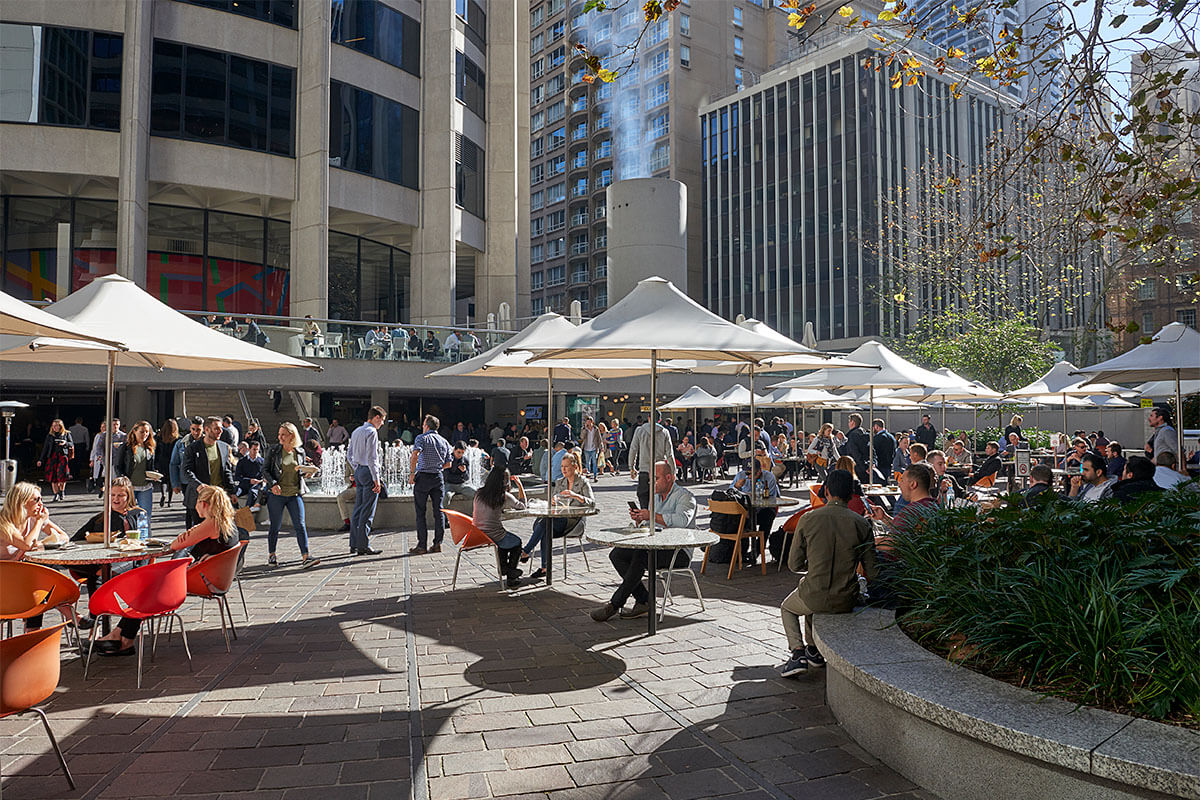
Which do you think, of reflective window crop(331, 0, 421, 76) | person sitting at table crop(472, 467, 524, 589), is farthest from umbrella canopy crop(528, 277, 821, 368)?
reflective window crop(331, 0, 421, 76)

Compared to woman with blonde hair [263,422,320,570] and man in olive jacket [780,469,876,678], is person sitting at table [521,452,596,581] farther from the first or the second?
man in olive jacket [780,469,876,678]

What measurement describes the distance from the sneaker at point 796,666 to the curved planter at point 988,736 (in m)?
0.78

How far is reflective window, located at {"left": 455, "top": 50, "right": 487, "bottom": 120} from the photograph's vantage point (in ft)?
102

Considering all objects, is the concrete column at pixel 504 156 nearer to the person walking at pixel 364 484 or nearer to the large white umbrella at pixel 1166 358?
the person walking at pixel 364 484

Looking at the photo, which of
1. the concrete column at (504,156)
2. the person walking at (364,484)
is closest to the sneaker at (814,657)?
the person walking at (364,484)

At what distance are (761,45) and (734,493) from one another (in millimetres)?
74368

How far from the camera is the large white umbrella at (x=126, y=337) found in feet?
21.1

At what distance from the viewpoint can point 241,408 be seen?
78.2 feet

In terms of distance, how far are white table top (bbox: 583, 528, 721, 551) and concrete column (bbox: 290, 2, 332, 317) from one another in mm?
21088

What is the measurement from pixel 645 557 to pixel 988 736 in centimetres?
382

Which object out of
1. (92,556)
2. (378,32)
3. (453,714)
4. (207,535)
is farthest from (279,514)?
(378,32)

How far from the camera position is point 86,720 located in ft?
15.0

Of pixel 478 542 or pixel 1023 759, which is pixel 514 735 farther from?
pixel 478 542

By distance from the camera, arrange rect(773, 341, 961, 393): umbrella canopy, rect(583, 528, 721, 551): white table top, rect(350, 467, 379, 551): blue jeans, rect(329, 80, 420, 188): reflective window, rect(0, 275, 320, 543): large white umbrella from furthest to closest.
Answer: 1. rect(329, 80, 420, 188): reflective window
2. rect(773, 341, 961, 393): umbrella canopy
3. rect(350, 467, 379, 551): blue jeans
4. rect(0, 275, 320, 543): large white umbrella
5. rect(583, 528, 721, 551): white table top
